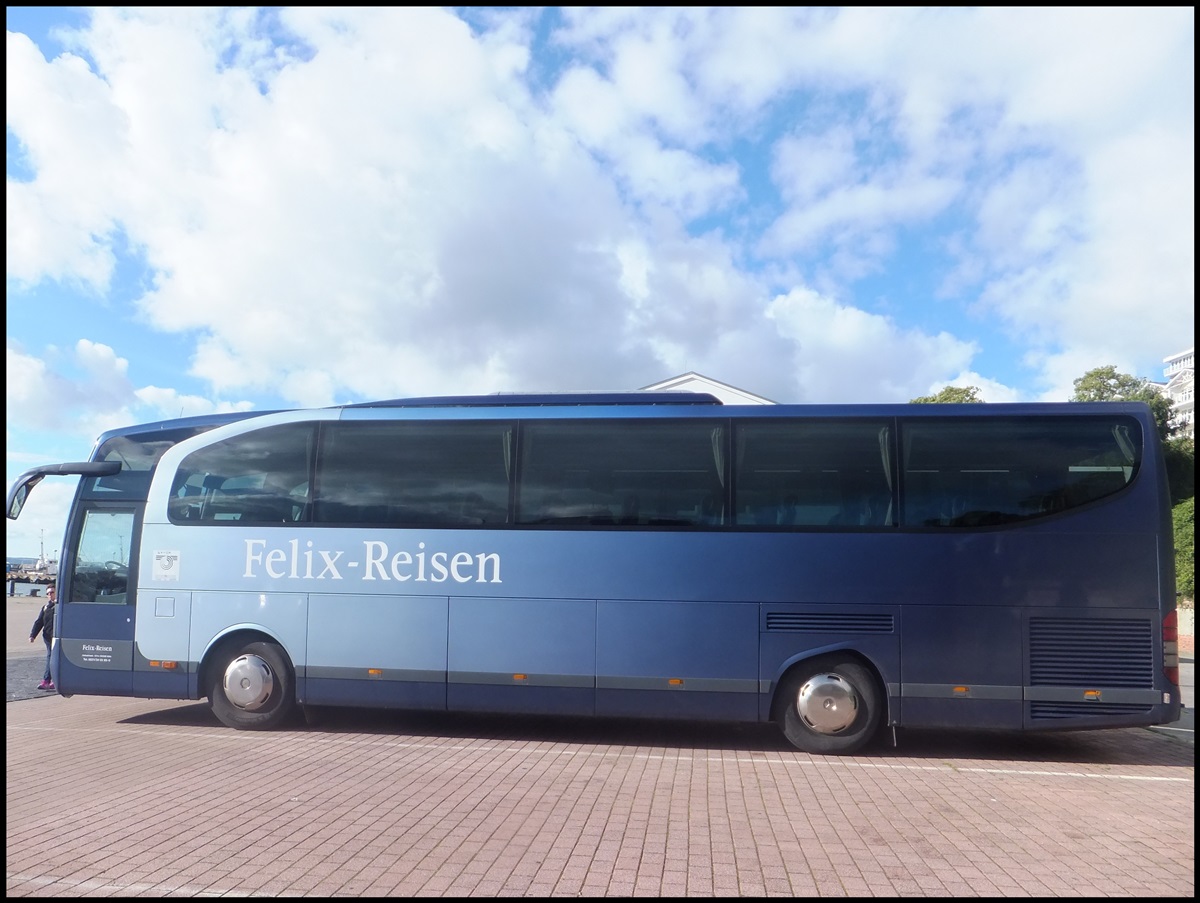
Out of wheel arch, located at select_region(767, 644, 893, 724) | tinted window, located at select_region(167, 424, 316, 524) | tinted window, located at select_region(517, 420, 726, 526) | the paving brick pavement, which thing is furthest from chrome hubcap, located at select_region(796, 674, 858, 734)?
tinted window, located at select_region(167, 424, 316, 524)

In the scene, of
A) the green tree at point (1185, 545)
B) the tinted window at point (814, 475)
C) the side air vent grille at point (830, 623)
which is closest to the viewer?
the side air vent grille at point (830, 623)

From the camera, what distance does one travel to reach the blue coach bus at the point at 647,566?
330 inches

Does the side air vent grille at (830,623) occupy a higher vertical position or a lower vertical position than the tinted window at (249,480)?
lower

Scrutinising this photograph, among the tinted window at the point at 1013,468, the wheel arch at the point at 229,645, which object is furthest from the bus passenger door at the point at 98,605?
the tinted window at the point at 1013,468

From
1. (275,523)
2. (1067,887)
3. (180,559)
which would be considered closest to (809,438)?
(1067,887)

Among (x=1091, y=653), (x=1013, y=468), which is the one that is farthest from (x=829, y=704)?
(x=1013, y=468)

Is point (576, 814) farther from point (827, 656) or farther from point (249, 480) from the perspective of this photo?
point (249, 480)

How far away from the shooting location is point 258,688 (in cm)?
956

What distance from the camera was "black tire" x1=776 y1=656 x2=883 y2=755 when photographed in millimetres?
8539

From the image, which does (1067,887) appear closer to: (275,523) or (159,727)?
(275,523)

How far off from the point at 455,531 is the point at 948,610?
501 centimetres

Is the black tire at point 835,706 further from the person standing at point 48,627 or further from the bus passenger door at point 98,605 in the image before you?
the person standing at point 48,627

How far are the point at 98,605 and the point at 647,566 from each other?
6382 millimetres

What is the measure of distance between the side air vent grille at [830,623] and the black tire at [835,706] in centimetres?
33
